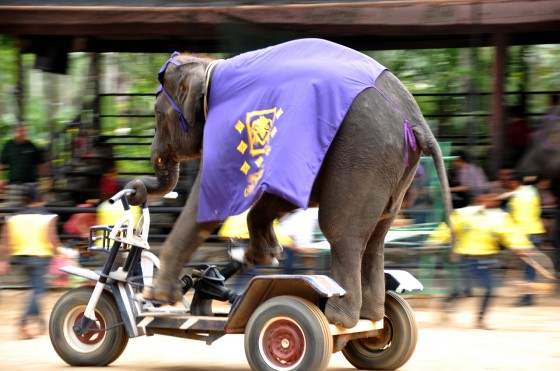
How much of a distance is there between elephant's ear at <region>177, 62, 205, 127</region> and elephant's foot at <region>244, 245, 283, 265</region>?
1018 millimetres

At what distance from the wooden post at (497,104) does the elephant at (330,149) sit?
5316 millimetres

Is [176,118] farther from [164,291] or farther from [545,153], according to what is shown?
[545,153]

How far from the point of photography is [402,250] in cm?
1124

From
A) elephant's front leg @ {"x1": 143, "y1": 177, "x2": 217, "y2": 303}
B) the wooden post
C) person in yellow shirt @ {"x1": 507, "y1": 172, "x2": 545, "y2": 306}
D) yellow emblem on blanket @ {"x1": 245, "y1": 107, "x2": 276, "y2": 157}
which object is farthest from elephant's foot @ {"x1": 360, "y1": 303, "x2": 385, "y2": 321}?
the wooden post

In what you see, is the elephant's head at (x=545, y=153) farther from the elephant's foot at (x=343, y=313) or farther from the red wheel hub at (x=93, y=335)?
the red wheel hub at (x=93, y=335)

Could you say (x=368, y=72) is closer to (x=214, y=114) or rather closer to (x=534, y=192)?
(x=214, y=114)

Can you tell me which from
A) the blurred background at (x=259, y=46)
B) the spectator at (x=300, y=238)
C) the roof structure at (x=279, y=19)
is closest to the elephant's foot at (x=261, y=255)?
the spectator at (x=300, y=238)

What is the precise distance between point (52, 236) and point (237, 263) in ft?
8.79

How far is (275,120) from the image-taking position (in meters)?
6.22

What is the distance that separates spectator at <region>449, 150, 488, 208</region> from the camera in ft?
37.2

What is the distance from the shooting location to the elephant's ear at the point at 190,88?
21.8 feet

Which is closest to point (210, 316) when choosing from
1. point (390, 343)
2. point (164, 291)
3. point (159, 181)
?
point (164, 291)

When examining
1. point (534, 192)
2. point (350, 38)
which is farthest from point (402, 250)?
point (350, 38)

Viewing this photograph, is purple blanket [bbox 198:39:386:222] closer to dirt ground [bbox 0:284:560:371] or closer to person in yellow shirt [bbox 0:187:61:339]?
dirt ground [bbox 0:284:560:371]
